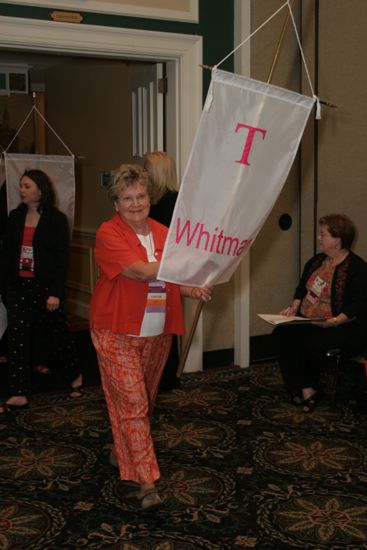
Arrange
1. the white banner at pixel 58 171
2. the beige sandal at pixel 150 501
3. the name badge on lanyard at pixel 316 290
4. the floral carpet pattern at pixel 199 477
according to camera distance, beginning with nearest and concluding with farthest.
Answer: the floral carpet pattern at pixel 199 477
the beige sandal at pixel 150 501
the name badge on lanyard at pixel 316 290
the white banner at pixel 58 171

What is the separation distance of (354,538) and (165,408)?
1703mm

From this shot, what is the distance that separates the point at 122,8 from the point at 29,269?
172cm

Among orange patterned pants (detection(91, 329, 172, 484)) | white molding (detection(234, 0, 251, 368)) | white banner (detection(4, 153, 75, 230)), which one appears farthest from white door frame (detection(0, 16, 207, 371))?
orange patterned pants (detection(91, 329, 172, 484))

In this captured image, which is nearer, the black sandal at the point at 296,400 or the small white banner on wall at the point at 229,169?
the small white banner on wall at the point at 229,169

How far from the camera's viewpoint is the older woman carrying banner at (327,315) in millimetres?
4156

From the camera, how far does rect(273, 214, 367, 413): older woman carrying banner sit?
164 inches

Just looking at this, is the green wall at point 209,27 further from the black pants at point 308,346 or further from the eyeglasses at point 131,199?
the eyeglasses at point 131,199

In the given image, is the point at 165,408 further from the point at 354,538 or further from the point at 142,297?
the point at 354,538

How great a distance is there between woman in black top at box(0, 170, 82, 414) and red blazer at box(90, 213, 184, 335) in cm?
132

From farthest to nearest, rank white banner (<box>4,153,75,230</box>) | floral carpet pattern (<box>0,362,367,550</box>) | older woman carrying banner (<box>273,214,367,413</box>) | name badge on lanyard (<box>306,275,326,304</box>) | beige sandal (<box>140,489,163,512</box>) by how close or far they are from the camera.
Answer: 1. white banner (<box>4,153,75,230</box>)
2. name badge on lanyard (<box>306,275,326,304</box>)
3. older woman carrying banner (<box>273,214,367,413</box>)
4. beige sandal (<box>140,489,163,512</box>)
5. floral carpet pattern (<box>0,362,367,550</box>)

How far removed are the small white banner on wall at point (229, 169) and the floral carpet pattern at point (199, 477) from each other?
0.96m

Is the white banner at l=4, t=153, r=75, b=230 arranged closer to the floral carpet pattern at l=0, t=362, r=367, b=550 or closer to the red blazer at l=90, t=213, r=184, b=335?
the floral carpet pattern at l=0, t=362, r=367, b=550

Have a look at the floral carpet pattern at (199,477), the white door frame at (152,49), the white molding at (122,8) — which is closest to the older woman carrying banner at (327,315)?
the floral carpet pattern at (199,477)

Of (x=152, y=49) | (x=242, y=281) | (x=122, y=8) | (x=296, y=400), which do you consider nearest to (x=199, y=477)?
(x=296, y=400)
